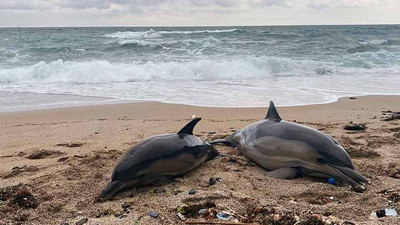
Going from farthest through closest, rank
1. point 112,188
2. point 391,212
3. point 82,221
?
point 112,188 < point 391,212 < point 82,221

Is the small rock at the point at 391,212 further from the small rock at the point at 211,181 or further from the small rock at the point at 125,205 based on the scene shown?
the small rock at the point at 125,205

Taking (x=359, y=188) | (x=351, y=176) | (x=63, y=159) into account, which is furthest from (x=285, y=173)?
(x=63, y=159)

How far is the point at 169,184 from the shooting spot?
4.56 m

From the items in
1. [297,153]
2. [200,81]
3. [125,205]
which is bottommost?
[200,81]

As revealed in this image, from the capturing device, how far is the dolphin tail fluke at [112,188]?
163 inches

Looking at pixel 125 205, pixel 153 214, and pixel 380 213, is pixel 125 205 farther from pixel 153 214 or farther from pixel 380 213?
pixel 380 213

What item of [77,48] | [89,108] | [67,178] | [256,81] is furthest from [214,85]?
[77,48]

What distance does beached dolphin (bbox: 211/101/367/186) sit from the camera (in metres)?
4.67

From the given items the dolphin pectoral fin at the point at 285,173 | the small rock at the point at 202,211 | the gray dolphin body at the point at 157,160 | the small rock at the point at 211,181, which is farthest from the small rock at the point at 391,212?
the gray dolphin body at the point at 157,160

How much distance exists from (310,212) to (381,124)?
193 inches

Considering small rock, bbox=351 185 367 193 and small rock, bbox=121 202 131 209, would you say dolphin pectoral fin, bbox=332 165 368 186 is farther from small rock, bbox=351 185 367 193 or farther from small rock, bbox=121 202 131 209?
small rock, bbox=121 202 131 209

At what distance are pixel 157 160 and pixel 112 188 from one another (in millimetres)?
620

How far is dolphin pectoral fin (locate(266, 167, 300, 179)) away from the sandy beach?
87 mm

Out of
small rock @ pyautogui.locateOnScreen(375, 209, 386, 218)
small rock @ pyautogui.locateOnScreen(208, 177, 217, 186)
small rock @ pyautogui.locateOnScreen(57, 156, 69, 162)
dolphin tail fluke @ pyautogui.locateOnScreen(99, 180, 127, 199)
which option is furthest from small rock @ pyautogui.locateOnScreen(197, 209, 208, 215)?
small rock @ pyautogui.locateOnScreen(57, 156, 69, 162)
